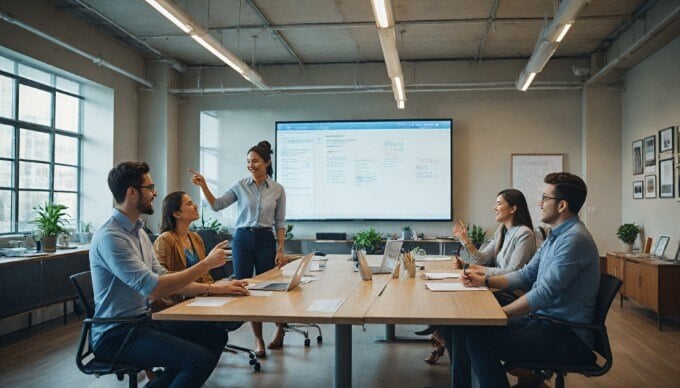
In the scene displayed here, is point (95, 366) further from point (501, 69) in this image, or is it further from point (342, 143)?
point (501, 69)

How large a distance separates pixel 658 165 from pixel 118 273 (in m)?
6.21

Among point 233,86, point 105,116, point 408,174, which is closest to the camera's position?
point 105,116

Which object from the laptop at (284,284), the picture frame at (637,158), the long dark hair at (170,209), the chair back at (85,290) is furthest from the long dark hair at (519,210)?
the picture frame at (637,158)

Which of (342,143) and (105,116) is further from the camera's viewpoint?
(342,143)

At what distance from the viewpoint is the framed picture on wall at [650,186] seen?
6.47 meters

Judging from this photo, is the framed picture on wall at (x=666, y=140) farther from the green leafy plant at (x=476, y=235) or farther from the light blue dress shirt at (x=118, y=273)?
the light blue dress shirt at (x=118, y=273)

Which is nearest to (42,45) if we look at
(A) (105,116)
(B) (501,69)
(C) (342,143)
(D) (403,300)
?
(A) (105,116)

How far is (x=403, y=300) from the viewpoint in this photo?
2.67 meters

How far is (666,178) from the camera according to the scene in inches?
240

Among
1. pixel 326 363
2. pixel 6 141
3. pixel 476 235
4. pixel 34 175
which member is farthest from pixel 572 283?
pixel 34 175

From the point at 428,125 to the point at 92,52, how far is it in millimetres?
4619

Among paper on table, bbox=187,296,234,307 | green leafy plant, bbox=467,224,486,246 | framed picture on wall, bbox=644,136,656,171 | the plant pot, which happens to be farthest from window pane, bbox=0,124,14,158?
framed picture on wall, bbox=644,136,656,171

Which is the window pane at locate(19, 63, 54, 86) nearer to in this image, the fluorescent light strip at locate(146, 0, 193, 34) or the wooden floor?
the fluorescent light strip at locate(146, 0, 193, 34)

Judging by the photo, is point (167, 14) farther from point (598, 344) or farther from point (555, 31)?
point (598, 344)
